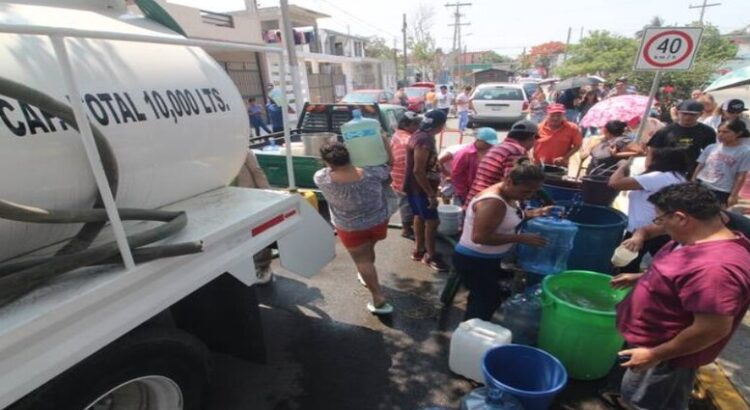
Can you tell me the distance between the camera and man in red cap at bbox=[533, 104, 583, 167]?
5.48 metres

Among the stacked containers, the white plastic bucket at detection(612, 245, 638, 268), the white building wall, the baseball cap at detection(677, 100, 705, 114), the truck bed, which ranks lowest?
the stacked containers

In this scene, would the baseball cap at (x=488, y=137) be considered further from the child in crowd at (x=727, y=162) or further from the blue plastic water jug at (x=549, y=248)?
the child in crowd at (x=727, y=162)

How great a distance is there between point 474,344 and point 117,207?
2369 mm

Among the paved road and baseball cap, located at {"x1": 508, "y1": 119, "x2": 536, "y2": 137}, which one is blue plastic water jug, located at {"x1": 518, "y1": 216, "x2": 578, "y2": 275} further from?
baseball cap, located at {"x1": 508, "y1": 119, "x2": 536, "y2": 137}

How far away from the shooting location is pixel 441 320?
3.76 metres

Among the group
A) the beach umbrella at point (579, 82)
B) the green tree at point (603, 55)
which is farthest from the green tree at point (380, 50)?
the beach umbrella at point (579, 82)

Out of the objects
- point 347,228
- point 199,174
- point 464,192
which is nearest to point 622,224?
point 464,192

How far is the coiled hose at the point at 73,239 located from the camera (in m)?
1.42

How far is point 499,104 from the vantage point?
14359 mm

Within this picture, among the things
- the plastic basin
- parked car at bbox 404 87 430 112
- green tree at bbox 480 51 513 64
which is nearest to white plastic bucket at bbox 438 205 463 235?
the plastic basin

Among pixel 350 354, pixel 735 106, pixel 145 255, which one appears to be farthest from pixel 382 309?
pixel 735 106

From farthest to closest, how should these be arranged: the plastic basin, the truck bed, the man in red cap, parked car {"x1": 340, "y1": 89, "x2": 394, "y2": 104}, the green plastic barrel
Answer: parked car {"x1": 340, "y1": 89, "x2": 394, "y2": 104}, the man in red cap, the plastic basin, the green plastic barrel, the truck bed

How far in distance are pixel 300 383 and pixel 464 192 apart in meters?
2.66

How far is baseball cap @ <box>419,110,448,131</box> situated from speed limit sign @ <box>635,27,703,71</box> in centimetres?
267
